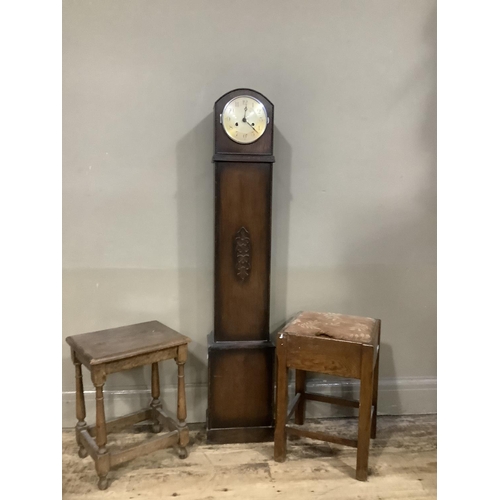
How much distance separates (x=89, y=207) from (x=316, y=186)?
114 cm

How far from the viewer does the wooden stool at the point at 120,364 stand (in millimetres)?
1691

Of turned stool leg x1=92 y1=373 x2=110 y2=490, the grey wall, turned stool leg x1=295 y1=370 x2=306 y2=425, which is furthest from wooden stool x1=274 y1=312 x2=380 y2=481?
turned stool leg x1=92 y1=373 x2=110 y2=490

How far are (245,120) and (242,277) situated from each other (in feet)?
2.31

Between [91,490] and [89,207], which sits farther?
[89,207]

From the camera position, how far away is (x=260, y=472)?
1818mm

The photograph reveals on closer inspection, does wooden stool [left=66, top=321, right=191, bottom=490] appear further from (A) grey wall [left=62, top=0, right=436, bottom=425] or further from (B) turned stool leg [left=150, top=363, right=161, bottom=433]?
(A) grey wall [left=62, top=0, right=436, bottom=425]

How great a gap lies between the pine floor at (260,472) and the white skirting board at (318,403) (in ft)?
0.40

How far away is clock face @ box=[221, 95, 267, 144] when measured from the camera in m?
1.88

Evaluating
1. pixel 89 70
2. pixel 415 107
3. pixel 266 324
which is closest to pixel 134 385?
pixel 266 324

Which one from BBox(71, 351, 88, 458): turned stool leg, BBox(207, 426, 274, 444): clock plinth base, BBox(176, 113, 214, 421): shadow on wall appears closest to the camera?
BBox(71, 351, 88, 458): turned stool leg

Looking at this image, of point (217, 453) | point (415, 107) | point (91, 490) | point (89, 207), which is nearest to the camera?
point (91, 490)

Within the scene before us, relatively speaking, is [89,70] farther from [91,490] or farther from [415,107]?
[91,490]

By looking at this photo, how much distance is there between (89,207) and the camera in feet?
6.89

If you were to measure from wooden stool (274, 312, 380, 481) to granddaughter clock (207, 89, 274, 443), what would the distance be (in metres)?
0.15
